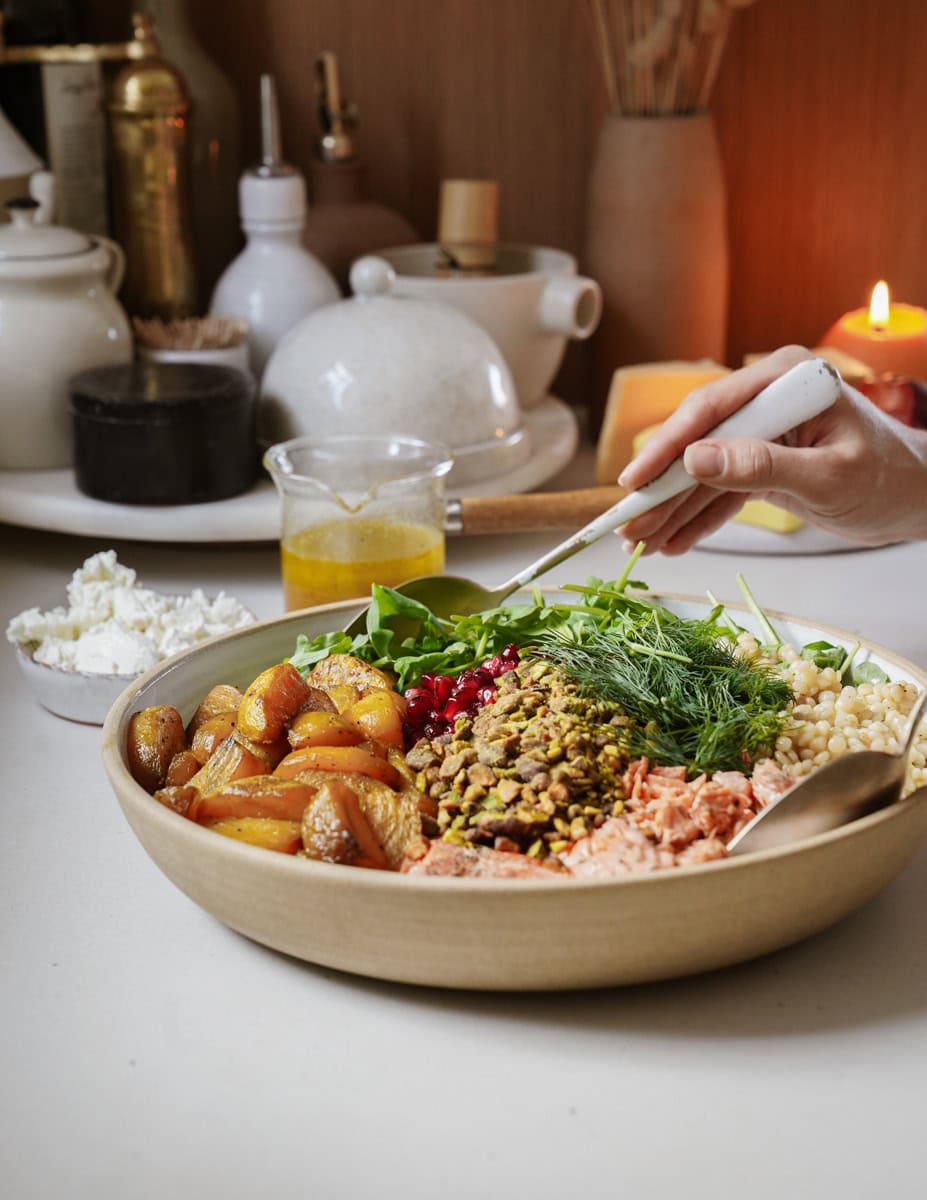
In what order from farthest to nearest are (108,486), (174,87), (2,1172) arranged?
1. (174,87)
2. (108,486)
3. (2,1172)

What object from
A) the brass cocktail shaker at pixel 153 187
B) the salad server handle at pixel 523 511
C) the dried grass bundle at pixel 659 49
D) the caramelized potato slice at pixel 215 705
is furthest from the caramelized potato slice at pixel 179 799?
the dried grass bundle at pixel 659 49

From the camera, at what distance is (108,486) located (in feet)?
4.44

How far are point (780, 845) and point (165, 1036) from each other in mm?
317

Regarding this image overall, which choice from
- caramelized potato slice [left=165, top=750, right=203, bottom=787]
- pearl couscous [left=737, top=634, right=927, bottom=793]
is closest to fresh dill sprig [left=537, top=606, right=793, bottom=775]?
pearl couscous [left=737, top=634, right=927, bottom=793]

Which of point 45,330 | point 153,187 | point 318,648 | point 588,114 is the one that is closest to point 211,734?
point 318,648

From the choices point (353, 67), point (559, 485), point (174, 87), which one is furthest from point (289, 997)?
point (353, 67)

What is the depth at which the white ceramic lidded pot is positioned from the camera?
1.41 meters

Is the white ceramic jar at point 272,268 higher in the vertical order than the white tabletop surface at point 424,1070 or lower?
higher

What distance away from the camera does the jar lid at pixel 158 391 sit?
1.32 meters

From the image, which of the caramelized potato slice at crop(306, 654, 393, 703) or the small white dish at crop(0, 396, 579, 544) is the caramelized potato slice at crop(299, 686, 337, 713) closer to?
the caramelized potato slice at crop(306, 654, 393, 703)

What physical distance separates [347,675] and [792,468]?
1.06 feet

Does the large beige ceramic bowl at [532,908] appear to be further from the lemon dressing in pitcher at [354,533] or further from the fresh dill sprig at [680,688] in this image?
the lemon dressing in pitcher at [354,533]

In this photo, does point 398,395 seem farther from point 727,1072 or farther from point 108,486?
point 727,1072

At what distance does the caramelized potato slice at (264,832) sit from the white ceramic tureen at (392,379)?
2.18 feet
